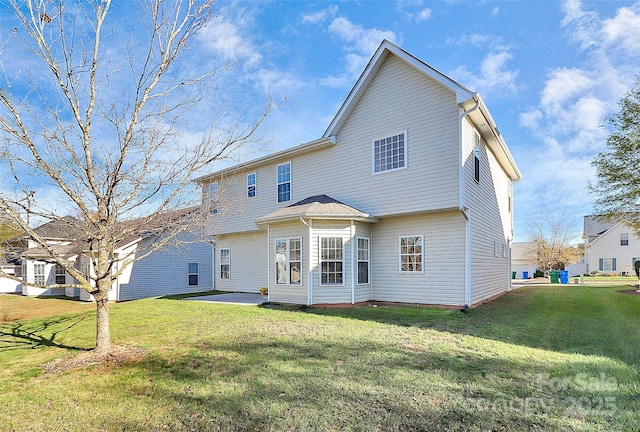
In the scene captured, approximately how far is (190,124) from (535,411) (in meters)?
6.95

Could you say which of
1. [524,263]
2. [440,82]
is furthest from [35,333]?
[524,263]

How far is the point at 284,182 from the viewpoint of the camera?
15547mm

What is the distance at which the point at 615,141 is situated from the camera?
1473cm

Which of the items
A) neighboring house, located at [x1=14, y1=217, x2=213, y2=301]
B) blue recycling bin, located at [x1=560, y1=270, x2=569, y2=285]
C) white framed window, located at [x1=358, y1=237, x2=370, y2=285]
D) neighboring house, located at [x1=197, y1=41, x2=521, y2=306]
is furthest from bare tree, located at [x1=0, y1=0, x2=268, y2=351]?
blue recycling bin, located at [x1=560, y1=270, x2=569, y2=285]

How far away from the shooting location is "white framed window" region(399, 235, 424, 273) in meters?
11.8

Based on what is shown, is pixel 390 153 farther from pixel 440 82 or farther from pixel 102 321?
pixel 102 321

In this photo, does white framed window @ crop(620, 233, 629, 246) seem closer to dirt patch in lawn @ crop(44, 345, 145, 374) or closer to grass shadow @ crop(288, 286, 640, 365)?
grass shadow @ crop(288, 286, 640, 365)

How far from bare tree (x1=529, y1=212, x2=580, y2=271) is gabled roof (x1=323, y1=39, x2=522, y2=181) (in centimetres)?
3105

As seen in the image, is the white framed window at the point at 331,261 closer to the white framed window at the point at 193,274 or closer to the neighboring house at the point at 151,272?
the neighboring house at the point at 151,272

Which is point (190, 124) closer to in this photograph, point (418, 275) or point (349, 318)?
point (349, 318)

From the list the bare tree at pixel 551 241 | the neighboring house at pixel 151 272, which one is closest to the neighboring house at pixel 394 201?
the neighboring house at pixel 151 272

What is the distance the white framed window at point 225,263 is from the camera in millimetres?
18292

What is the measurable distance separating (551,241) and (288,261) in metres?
43.5

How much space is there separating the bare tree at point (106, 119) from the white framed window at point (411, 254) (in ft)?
23.7
